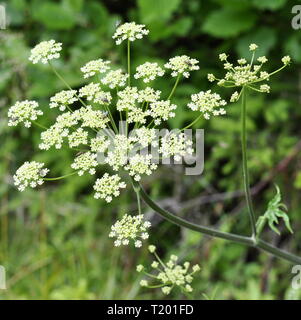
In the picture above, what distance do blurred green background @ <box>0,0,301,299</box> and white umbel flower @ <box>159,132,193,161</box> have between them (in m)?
2.26

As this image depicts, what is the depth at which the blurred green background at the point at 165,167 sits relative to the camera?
439 cm

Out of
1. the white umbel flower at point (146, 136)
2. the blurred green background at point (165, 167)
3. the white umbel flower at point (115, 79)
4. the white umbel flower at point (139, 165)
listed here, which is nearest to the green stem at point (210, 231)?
the white umbel flower at point (139, 165)

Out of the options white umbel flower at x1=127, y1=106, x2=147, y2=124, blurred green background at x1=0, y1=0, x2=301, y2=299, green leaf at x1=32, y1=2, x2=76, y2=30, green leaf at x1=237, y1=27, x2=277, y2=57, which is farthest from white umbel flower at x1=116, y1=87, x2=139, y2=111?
green leaf at x1=32, y1=2, x2=76, y2=30

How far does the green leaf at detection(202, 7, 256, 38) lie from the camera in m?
4.22

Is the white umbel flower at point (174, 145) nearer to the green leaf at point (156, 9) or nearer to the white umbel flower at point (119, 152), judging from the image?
the white umbel flower at point (119, 152)

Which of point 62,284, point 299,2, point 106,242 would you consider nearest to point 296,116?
point 299,2

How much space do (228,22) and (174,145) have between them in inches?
101

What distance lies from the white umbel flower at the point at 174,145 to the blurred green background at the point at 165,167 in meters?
2.26

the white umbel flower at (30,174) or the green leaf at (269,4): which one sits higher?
the green leaf at (269,4)

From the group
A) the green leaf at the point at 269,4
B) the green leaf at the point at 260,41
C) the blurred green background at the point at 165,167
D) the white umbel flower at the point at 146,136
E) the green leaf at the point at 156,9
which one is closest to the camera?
the white umbel flower at the point at 146,136

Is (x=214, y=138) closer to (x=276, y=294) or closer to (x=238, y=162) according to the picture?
(x=238, y=162)

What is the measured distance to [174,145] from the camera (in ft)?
6.44

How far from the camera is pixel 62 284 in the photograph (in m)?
5.03
